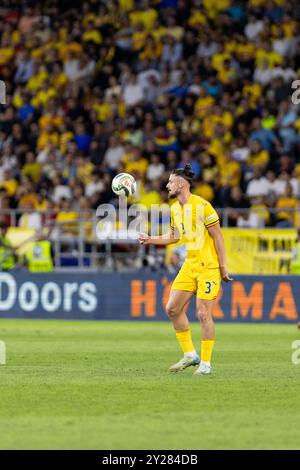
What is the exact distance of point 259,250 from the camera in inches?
966

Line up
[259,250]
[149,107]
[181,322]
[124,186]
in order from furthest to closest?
1. [149,107]
2. [259,250]
3. [124,186]
4. [181,322]

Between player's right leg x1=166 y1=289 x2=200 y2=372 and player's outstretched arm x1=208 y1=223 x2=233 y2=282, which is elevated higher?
player's outstretched arm x1=208 y1=223 x2=233 y2=282

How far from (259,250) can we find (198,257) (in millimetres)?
11349

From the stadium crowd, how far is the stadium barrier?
4.90 ft

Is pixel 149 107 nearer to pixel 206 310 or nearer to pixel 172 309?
pixel 172 309

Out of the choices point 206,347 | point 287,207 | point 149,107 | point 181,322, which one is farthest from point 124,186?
point 149,107

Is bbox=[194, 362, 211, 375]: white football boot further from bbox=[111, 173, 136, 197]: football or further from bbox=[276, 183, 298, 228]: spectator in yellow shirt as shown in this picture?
bbox=[276, 183, 298, 228]: spectator in yellow shirt

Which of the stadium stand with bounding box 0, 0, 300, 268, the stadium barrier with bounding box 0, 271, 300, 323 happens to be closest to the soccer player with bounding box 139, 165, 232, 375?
the stadium barrier with bounding box 0, 271, 300, 323

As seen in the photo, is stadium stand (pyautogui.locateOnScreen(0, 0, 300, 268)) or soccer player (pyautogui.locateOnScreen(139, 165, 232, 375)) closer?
soccer player (pyautogui.locateOnScreen(139, 165, 232, 375))

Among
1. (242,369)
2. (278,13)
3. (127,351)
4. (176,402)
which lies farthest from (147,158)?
(176,402)

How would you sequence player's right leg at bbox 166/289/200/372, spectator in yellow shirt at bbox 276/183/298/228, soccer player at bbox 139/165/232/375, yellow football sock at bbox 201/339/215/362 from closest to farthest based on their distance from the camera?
yellow football sock at bbox 201/339/215/362
soccer player at bbox 139/165/232/375
player's right leg at bbox 166/289/200/372
spectator in yellow shirt at bbox 276/183/298/228

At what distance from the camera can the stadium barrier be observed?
948 inches

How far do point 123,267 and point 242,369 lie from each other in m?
12.0

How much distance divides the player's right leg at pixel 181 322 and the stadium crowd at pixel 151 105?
11140 mm
